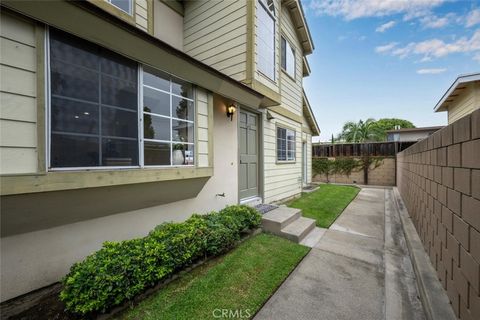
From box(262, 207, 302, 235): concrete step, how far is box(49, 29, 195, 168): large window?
246 cm

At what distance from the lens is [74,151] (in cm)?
216

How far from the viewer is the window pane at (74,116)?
2.04m

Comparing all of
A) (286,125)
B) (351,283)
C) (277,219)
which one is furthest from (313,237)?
(286,125)

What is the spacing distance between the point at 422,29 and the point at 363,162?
690 cm

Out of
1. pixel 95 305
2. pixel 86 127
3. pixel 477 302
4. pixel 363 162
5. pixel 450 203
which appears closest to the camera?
pixel 477 302

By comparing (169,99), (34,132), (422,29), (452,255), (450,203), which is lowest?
(452,255)

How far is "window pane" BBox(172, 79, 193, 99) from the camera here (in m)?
3.20

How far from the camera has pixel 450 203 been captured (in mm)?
2035

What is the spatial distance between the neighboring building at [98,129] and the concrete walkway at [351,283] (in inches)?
87.8

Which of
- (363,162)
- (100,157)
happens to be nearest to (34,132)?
(100,157)

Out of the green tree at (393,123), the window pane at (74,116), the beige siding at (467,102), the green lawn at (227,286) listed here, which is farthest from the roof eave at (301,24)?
the green tree at (393,123)

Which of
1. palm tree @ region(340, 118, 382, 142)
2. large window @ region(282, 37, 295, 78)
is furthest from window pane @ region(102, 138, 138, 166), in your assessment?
palm tree @ region(340, 118, 382, 142)

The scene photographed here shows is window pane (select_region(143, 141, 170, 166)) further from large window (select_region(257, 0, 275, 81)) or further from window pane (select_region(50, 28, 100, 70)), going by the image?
large window (select_region(257, 0, 275, 81))

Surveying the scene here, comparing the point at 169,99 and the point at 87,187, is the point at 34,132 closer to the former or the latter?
the point at 87,187
